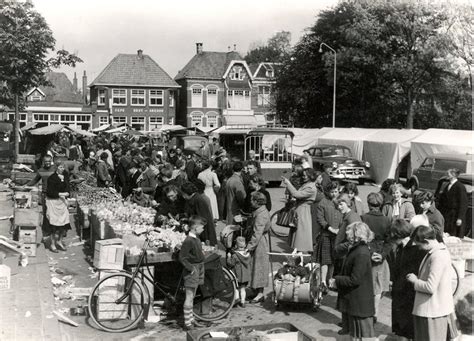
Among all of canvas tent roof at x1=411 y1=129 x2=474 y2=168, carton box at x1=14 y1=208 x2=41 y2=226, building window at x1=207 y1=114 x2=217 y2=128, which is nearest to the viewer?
carton box at x1=14 y1=208 x2=41 y2=226

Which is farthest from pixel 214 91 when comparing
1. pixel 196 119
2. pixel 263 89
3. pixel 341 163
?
pixel 341 163

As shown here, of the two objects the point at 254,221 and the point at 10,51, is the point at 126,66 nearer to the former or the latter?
the point at 10,51

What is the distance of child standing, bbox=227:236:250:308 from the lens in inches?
353

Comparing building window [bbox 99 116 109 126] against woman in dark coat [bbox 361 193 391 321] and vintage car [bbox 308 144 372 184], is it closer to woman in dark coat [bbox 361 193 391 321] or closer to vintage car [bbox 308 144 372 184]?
vintage car [bbox 308 144 372 184]

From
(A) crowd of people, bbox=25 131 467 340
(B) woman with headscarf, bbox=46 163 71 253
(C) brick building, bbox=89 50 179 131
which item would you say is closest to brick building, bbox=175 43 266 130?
(C) brick building, bbox=89 50 179 131

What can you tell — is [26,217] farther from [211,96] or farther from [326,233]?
[211,96]

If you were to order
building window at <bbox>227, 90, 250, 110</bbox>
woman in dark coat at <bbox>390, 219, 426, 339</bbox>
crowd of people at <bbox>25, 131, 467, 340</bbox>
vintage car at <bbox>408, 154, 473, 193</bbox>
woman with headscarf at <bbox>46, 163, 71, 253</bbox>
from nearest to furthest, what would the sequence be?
A: crowd of people at <bbox>25, 131, 467, 340</bbox> < woman in dark coat at <bbox>390, 219, 426, 339</bbox> < woman with headscarf at <bbox>46, 163, 71, 253</bbox> < vintage car at <bbox>408, 154, 473, 193</bbox> < building window at <bbox>227, 90, 250, 110</bbox>

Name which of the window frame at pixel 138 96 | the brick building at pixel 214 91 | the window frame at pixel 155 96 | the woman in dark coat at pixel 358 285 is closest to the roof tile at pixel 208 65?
the brick building at pixel 214 91

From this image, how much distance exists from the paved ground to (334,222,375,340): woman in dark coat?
1195mm

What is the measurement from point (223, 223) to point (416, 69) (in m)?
33.7

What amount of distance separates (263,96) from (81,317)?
68030 mm

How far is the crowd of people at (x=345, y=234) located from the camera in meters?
6.29

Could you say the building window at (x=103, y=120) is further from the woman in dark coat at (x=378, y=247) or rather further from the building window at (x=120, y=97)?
the woman in dark coat at (x=378, y=247)

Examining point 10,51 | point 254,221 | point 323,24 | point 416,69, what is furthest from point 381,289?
point 323,24
